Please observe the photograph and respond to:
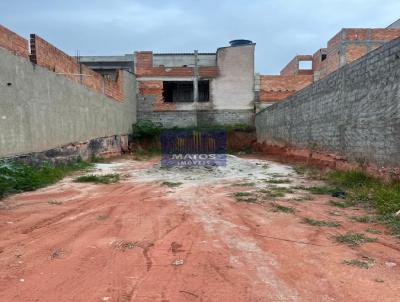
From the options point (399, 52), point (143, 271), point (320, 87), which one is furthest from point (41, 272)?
point (320, 87)

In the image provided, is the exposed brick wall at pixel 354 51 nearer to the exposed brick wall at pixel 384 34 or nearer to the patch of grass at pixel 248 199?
the exposed brick wall at pixel 384 34

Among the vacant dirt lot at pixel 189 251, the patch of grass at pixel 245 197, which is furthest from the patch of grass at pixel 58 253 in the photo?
the patch of grass at pixel 245 197

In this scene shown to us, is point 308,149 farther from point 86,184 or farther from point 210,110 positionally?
point 210,110

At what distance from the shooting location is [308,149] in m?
10.2

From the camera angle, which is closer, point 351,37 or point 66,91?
point 66,91

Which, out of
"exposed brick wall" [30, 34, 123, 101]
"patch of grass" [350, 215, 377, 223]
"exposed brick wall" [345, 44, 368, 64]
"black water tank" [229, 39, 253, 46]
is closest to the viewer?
"patch of grass" [350, 215, 377, 223]

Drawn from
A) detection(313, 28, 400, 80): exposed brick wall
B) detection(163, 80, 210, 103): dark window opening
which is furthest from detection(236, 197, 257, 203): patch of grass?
detection(313, 28, 400, 80): exposed brick wall

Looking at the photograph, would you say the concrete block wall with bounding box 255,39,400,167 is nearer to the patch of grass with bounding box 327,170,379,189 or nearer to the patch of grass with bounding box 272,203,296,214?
the patch of grass with bounding box 327,170,379,189

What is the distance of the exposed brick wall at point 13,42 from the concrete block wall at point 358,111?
7597mm

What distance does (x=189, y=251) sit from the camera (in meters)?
2.86

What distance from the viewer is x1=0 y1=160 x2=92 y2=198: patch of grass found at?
5449 millimetres

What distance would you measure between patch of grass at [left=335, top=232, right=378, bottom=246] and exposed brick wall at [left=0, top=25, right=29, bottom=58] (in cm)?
703

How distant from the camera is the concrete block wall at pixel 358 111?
5.46 meters

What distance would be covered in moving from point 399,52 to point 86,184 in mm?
6677
